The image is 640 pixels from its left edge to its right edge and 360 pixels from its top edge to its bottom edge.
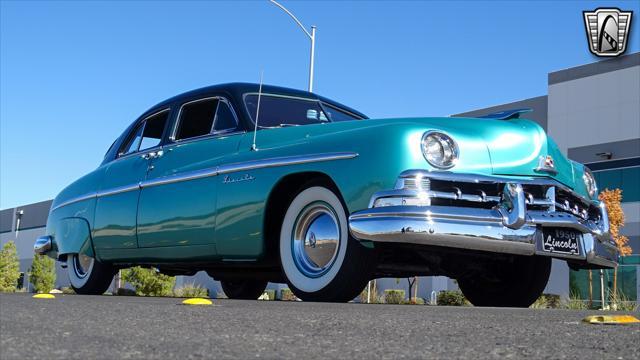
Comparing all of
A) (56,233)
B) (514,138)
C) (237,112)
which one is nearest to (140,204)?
(237,112)

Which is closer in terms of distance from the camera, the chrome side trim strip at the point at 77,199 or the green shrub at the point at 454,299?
the chrome side trim strip at the point at 77,199

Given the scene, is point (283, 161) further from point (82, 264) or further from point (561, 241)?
point (82, 264)

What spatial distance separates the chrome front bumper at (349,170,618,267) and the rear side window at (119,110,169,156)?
3.19 meters

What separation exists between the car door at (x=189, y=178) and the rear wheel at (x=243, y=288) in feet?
7.67

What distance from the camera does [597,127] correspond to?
36.5m

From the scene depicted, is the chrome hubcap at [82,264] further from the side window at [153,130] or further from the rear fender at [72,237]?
the side window at [153,130]

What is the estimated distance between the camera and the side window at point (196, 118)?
6891 mm

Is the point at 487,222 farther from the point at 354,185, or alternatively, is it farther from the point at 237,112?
the point at 237,112

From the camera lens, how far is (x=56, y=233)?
870 centimetres

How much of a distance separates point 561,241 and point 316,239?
1684 mm

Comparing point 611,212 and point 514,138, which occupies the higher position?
point 611,212

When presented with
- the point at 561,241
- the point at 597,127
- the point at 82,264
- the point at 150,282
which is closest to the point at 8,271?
the point at 150,282

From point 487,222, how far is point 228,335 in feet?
9.15

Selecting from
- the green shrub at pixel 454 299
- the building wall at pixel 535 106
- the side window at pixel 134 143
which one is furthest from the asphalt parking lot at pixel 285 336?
the building wall at pixel 535 106
